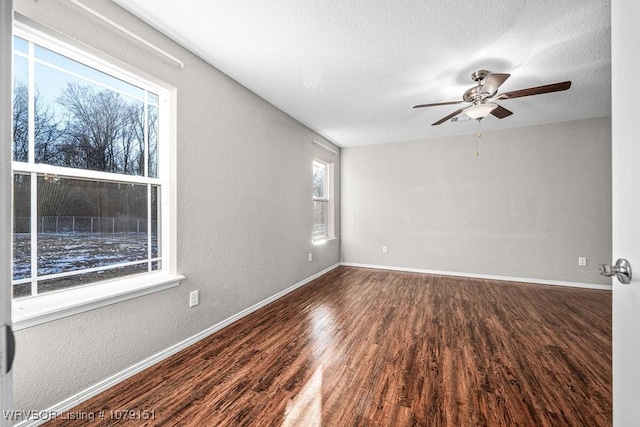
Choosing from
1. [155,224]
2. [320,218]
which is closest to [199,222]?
[155,224]

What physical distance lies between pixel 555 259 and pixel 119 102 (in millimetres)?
5862

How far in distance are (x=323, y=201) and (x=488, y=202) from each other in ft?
9.61

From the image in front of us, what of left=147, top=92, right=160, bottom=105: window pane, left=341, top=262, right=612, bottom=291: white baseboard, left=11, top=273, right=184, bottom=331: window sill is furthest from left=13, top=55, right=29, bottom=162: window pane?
left=341, top=262, right=612, bottom=291: white baseboard

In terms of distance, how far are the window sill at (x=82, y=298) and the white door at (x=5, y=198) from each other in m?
1.18

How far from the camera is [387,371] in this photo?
1.89 meters

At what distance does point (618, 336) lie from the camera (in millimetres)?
857

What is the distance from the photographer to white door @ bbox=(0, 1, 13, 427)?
513 millimetres

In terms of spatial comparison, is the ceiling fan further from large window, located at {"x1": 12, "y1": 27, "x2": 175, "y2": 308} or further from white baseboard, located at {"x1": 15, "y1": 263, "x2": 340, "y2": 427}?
white baseboard, located at {"x1": 15, "y1": 263, "x2": 340, "y2": 427}

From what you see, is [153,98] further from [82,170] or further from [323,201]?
[323,201]

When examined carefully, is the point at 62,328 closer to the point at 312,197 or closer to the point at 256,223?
the point at 256,223

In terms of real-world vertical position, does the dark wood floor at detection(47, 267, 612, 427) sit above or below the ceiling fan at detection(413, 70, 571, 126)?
below

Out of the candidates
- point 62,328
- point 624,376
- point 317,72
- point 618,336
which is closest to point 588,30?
point 317,72

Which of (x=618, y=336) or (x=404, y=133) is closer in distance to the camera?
(x=618, y=336)

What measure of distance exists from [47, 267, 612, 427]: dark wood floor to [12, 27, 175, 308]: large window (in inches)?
34.0
